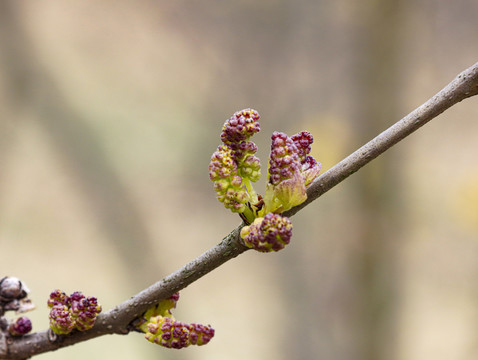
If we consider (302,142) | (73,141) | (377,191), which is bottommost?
(302,142)

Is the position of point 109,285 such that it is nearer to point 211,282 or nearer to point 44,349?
point 211,282

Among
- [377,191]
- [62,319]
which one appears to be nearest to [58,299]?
[62,319]

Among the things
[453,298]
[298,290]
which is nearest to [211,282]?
[298,290]

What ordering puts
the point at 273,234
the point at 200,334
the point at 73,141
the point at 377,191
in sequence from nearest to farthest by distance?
1. the point at 273,234
2. the point at 200,334
3. the point at 73,141
4. the point at 377,191

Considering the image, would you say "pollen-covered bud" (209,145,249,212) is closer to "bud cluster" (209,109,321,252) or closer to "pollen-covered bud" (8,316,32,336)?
"bud cluster" (209,109,321,252)

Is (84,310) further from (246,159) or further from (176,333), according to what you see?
(246,159)

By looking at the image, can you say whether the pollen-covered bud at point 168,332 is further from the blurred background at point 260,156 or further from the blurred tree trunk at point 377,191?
the blurred tree trunk at point 377,191

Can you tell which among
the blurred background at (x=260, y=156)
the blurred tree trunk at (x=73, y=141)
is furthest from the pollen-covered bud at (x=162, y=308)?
the blurred background at (x=260, y=156)
